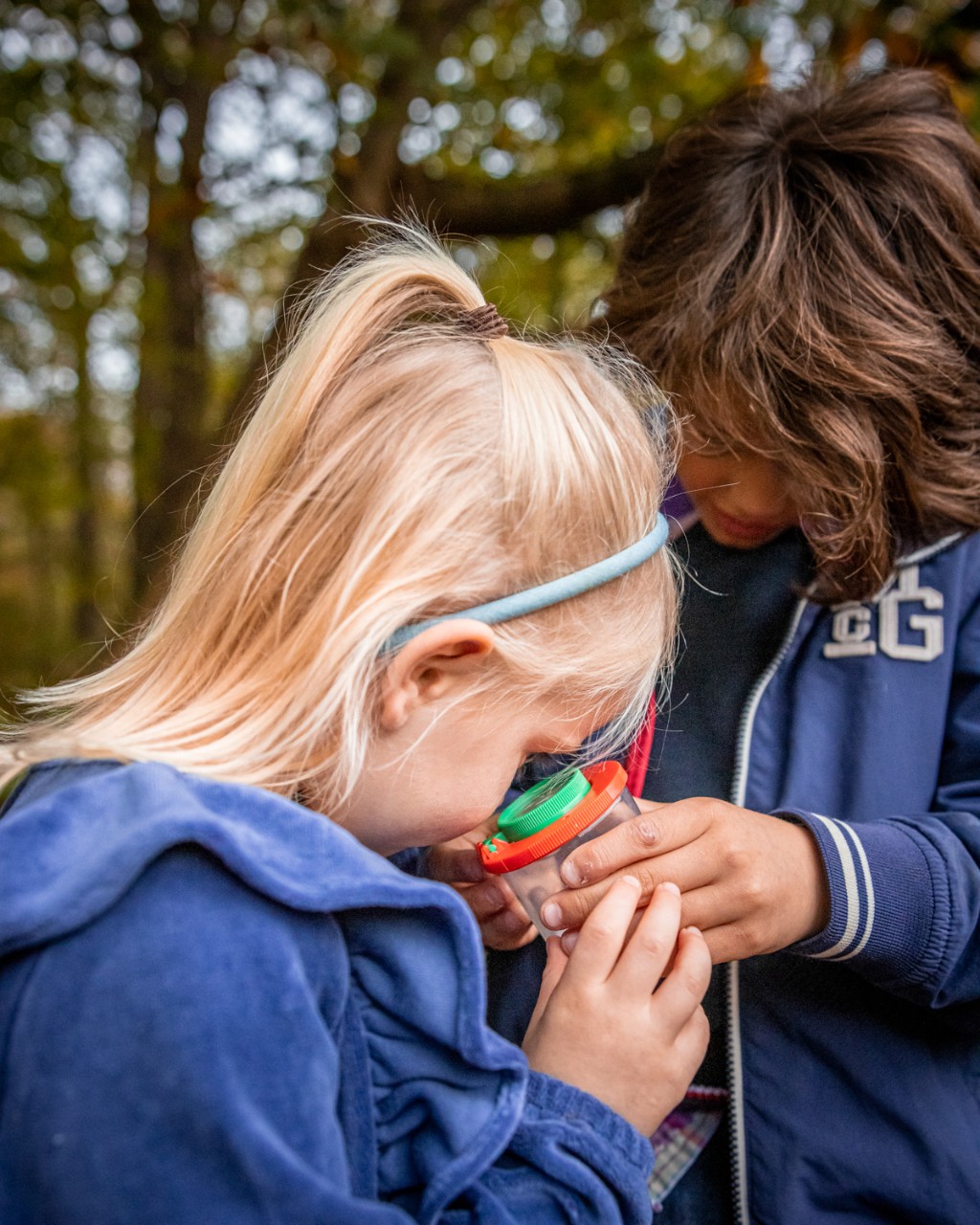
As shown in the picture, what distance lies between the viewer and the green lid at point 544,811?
3.67 feet

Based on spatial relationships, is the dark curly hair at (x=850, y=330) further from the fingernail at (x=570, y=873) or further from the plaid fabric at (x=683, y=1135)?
the plaid fabric at (x=683, y=1135)

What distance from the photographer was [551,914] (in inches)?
45.3

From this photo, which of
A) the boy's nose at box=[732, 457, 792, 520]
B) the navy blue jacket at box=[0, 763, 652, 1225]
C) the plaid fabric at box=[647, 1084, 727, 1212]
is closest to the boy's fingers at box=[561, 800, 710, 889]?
the navy blue jacket at box=[0, 763, 652, 1225]

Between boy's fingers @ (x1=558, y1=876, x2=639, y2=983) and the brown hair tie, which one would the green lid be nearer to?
boy's fingers @ (x1=558, y1=876, x2=639, y2=983)

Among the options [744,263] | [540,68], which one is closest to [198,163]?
[540,68]

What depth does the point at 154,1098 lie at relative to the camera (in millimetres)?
770

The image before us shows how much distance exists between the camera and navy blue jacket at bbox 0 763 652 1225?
0.77m

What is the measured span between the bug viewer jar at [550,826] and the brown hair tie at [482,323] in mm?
585

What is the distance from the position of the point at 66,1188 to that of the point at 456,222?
3425 mm

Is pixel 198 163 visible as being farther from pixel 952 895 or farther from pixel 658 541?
pixel 952 895

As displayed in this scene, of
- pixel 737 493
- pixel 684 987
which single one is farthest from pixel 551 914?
pixel 737 493

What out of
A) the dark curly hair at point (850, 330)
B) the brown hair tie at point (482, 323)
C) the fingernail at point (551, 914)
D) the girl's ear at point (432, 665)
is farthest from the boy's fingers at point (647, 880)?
the brown hair tie at point (482, 323)

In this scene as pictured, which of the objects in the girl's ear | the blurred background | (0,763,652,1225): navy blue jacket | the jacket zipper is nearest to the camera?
(0,763,652,1225): navy blue jacket

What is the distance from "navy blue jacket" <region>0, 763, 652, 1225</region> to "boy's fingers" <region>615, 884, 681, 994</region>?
0.48 feet
